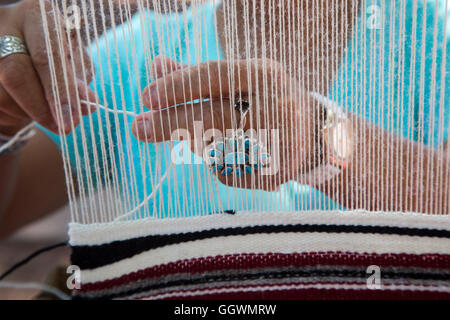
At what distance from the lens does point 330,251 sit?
325mm

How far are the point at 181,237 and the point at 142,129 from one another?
0.12 m

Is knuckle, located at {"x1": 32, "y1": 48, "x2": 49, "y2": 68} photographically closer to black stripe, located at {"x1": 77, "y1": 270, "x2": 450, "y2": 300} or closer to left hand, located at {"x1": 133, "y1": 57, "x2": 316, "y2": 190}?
left hand, located at {"x1": 133, "y1": 57, "x2": 316, "y2": 190}

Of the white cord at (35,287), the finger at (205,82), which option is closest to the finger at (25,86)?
the finger at (205,82)

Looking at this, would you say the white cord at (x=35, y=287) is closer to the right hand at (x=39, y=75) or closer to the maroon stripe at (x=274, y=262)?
the maroon stripe at (x=274, y=262)

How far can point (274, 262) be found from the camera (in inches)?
12.8

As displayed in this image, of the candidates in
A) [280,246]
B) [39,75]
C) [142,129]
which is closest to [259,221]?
[280,246]

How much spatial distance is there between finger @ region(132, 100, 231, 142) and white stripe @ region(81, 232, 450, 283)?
0.40 ft

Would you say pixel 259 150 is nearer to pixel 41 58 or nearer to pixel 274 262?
pixel 274 262

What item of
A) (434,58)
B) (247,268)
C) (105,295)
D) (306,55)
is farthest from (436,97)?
(105,295)

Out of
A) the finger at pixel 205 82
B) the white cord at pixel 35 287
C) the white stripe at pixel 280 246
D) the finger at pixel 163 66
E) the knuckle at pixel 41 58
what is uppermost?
the knuckle at pixel 41 58

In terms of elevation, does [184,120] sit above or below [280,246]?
above

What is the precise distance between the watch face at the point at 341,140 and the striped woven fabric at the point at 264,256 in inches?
2.7

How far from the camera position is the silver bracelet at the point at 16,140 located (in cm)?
34
